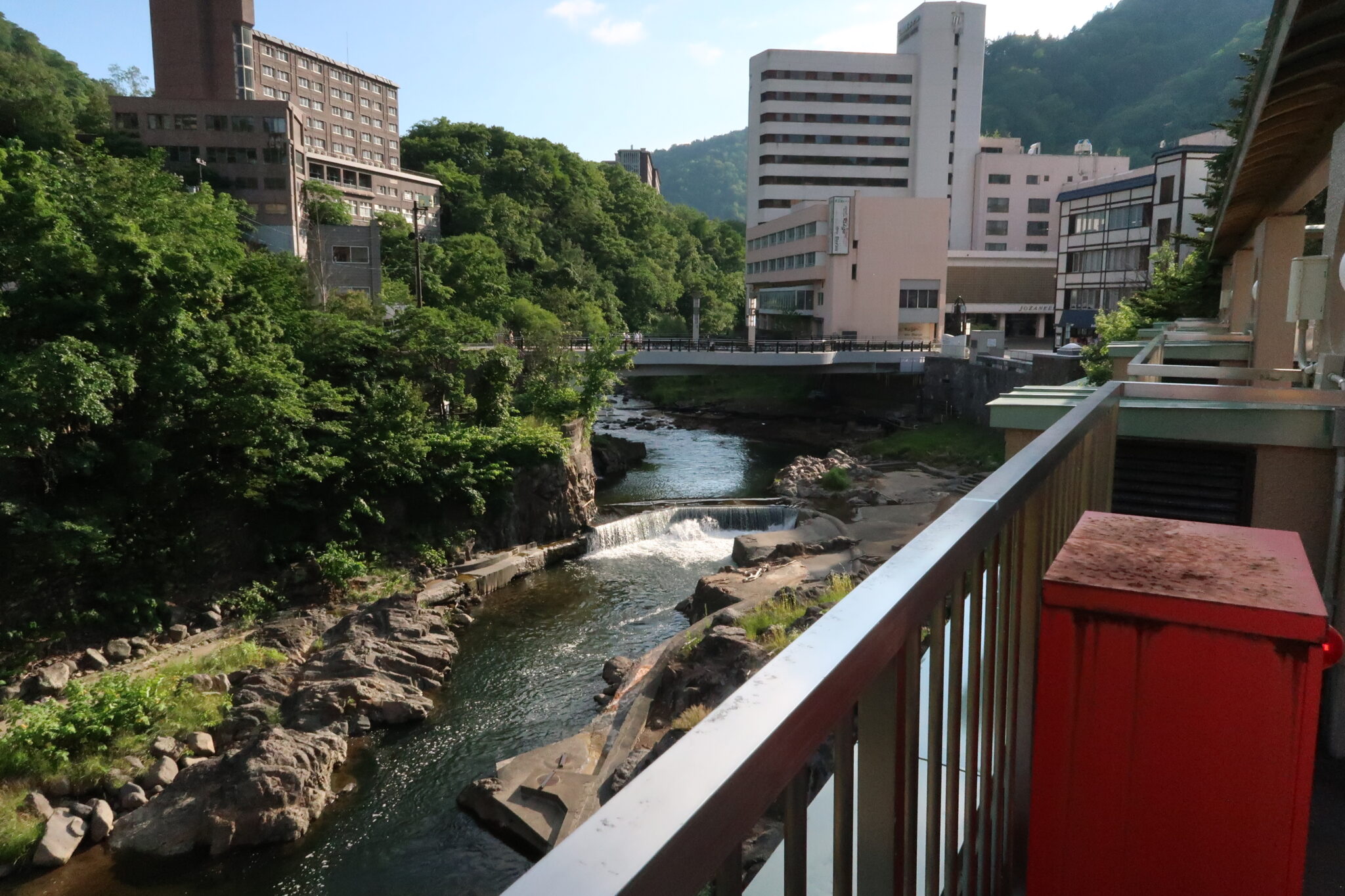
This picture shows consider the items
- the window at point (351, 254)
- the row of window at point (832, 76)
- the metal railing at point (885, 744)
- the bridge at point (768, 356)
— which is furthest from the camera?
the row of window at point (832, 76)

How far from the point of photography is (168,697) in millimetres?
14312

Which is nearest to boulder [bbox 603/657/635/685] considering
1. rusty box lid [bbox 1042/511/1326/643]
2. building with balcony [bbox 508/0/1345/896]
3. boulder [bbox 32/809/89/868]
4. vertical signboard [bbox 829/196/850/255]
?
boulder [bbox 32/809/89/868]

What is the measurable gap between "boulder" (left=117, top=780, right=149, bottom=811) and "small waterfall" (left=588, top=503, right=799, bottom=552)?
1373 cm

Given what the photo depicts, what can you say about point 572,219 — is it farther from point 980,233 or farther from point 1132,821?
point 1132,821

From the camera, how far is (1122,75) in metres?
106

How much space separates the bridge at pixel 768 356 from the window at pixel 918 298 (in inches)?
367

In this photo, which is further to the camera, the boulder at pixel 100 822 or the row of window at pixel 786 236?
the row of window at pixel 786 236

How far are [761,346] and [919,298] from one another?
17.0m

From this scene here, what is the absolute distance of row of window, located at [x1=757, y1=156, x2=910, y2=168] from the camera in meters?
78.2

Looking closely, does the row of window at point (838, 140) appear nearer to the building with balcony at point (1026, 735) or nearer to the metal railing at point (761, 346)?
the metal railing at point (761, 346)

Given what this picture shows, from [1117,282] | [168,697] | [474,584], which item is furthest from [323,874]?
[1117,282]

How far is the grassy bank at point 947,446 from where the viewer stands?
34.9 m

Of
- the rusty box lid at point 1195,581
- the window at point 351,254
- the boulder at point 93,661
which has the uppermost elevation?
the window at point 351,254

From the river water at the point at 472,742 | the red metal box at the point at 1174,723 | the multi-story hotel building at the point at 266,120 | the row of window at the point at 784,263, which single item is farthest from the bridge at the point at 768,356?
the red metal box at the point at 1174,723
